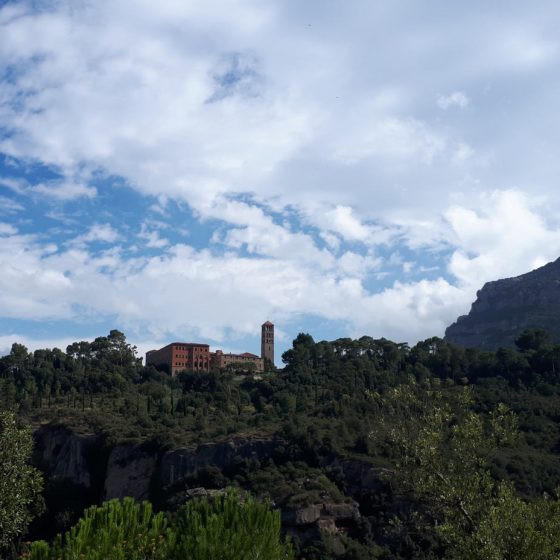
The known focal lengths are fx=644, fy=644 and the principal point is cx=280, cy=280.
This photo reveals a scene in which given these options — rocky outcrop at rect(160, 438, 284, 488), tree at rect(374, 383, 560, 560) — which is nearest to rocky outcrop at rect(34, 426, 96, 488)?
rocky outcrop at rect(160, 438, 284, 488)

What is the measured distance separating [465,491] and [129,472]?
249ft

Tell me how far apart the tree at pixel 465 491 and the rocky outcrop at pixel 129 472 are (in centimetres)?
7045

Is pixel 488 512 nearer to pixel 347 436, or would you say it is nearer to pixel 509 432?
pixel 509 432

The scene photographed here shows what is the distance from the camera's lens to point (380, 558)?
194 feet

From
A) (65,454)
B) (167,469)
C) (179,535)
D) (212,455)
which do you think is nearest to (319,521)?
(212,455)

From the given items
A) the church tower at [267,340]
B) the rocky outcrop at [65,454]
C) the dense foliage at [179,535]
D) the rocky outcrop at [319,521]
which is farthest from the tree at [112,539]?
the church tower at [267,340]

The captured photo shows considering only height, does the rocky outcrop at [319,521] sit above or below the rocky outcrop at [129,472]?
below

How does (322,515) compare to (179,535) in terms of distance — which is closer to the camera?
(179,535)

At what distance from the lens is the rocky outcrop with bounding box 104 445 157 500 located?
87125 millimetres

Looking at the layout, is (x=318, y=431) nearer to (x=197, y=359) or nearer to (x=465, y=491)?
(x=465, y=491)

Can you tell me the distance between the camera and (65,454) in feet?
313

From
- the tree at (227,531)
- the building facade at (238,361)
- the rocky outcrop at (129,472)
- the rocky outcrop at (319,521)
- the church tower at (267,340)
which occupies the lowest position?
the rocky outcrop at (319,521)

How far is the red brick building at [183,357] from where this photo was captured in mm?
154125

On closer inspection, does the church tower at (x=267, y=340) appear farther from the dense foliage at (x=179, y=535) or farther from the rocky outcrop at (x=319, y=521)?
the dense foliage at (x=179, y=535)
